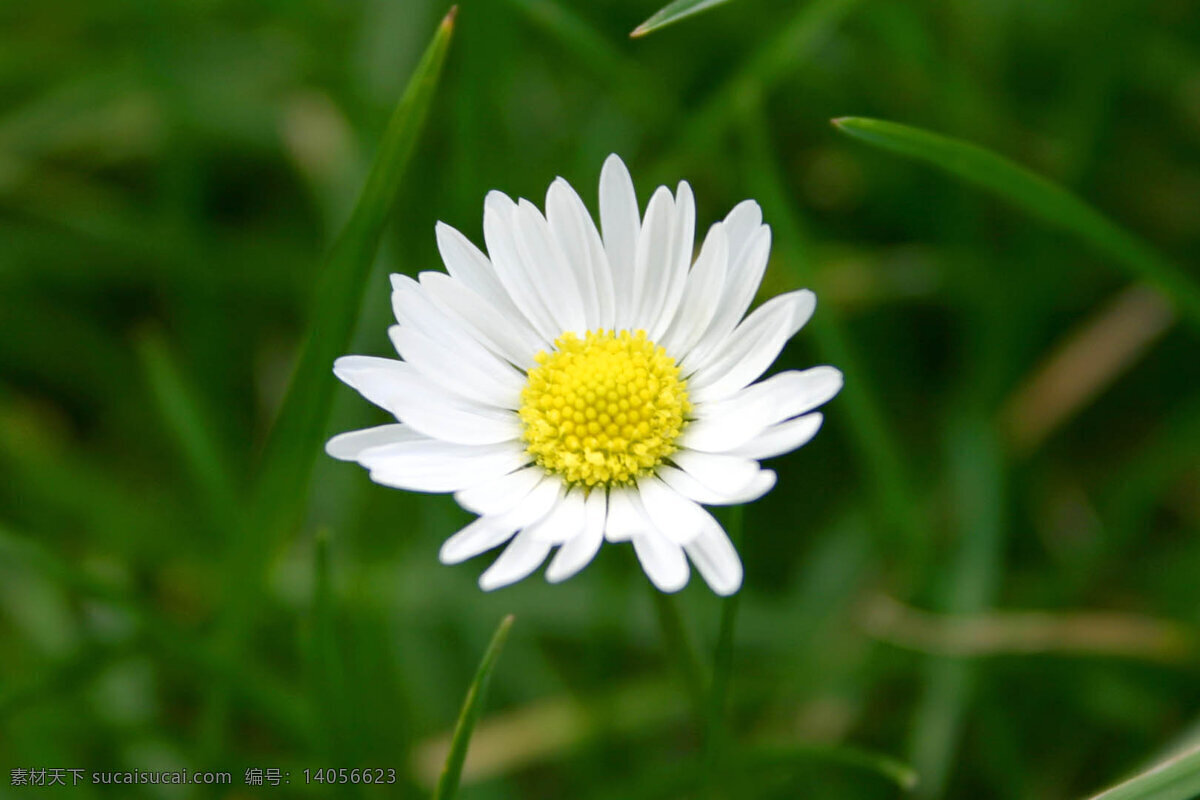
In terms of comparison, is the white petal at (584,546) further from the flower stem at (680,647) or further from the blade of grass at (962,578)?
the blade of grass at (962,578)

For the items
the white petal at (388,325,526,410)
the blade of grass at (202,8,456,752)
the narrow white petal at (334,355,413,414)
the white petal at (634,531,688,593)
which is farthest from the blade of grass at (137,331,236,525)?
the white petal at (634,531,688,593)

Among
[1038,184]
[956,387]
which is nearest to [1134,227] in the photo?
[956,387]

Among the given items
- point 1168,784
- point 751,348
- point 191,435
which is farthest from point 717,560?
point 191,435

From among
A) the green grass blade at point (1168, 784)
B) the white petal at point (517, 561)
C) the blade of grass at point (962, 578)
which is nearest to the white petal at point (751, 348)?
the white petal at point (517, 561)

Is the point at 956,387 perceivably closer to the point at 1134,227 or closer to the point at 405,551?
the point at 1134,227

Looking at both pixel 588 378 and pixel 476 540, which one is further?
pixel 588 378

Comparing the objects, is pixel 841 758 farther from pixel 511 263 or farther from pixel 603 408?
pixel 511 263
